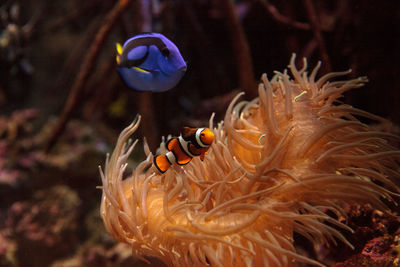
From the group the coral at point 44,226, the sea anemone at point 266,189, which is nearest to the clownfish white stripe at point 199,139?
the sea anemone at point 266,189

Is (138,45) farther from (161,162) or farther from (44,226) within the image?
(44,226)

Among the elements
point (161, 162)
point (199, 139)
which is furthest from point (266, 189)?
point (161, 162)

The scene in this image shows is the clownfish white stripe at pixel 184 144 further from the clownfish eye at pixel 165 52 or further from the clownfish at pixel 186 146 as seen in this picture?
the clownfish eye at pixel 165 52

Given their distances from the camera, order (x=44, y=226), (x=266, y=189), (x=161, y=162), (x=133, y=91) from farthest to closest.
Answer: (x=44, y=226) < (x=133, y=91) < (x=161, y=162) < (x=266, y=189)

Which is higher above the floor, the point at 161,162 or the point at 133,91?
the point at 133,91

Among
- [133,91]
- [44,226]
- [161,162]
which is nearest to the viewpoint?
[161,162]

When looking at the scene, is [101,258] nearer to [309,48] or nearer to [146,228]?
[146,228]

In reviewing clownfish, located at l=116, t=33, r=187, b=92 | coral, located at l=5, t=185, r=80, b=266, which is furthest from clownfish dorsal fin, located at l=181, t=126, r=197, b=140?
coral, located at l=5, t=185, r=80, b=266
